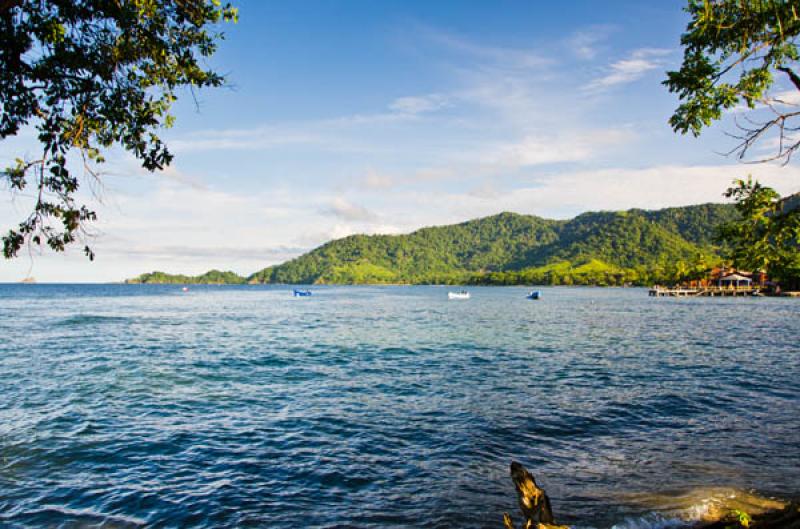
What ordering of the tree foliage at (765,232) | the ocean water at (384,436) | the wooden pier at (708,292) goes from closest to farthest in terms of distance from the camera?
the tree foliage at (765,232) → the ocean water at (384,436) → the wooden pier at (708,292)

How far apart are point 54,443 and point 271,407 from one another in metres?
7.26

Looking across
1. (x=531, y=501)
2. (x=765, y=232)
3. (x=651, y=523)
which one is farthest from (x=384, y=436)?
(x=765, y=232)

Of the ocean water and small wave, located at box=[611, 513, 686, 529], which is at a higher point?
small wave, located at box=[611, 513, 686, 529]

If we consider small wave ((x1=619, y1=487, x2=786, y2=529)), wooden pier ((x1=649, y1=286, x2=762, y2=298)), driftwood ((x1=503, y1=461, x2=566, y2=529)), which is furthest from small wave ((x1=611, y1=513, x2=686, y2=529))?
wooden pier ((x1=649, y1=286, x2=762, y2=298))

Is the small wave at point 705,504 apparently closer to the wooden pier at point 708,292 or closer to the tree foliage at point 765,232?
the tree foliage at point 765,232

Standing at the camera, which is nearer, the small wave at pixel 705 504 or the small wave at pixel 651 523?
the small wave at pixel 651 523

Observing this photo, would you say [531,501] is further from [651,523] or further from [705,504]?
[705,504]

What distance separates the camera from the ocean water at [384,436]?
10.5 metres

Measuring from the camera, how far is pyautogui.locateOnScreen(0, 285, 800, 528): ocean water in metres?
10.5

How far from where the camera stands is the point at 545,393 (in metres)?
21.3

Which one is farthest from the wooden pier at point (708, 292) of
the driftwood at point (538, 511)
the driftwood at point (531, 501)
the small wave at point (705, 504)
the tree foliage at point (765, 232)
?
the driftwood at point (531, 501)

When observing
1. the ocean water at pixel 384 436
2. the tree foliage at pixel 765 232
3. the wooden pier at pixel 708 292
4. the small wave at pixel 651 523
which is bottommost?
the ocean water at pixel 384 436

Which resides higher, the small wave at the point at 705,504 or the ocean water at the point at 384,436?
the small wave at the point at 705,504

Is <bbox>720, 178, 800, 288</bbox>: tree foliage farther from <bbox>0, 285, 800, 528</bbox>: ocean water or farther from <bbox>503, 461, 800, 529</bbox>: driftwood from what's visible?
<bbox>0, 285, 800, 528</bbox>: ocean water
